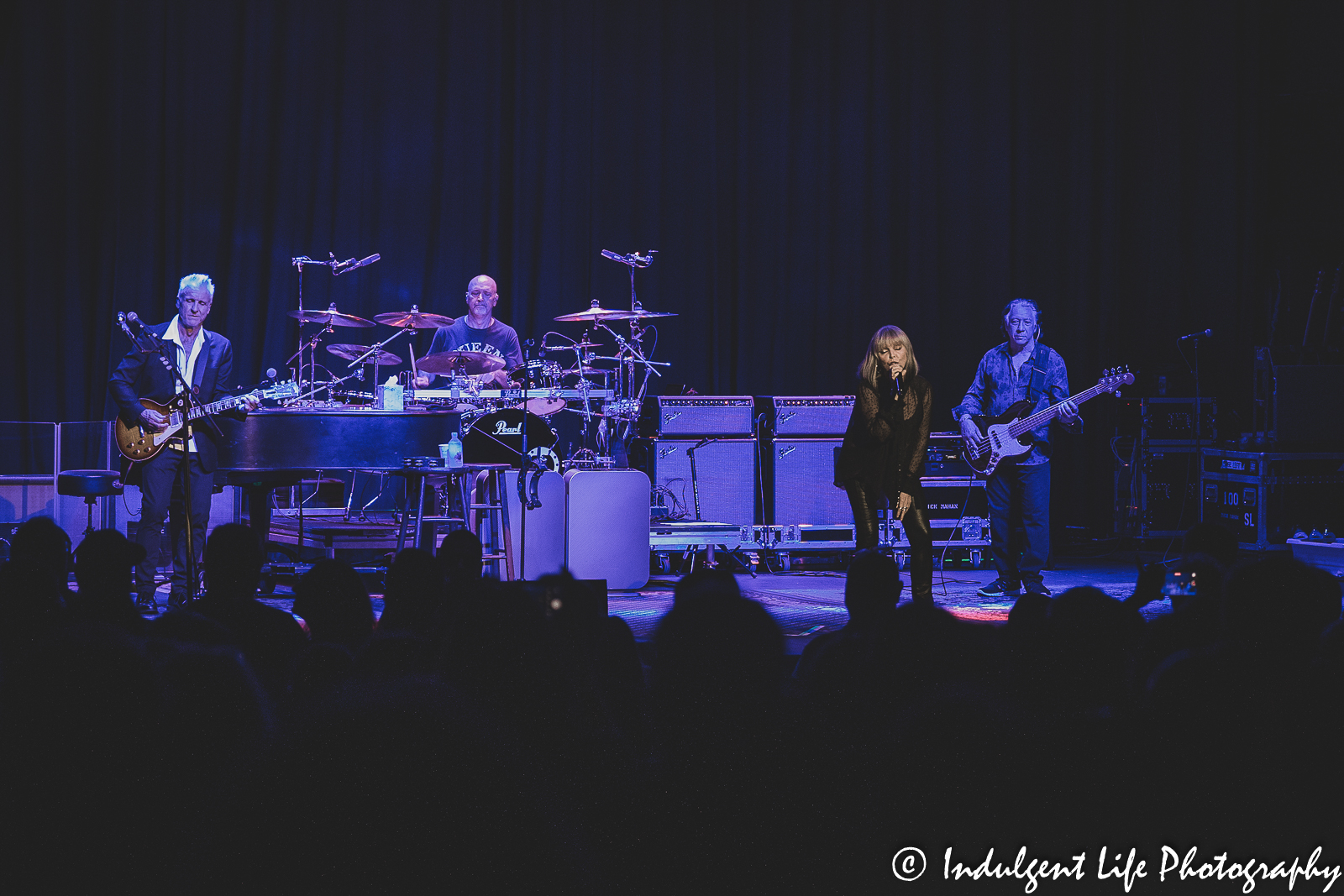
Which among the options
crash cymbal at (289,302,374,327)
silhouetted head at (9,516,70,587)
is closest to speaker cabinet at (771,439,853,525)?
crash cymbal at (289,302,374,327)

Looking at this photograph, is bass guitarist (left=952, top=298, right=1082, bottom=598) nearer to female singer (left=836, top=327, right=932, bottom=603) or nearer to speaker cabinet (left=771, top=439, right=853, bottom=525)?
female singer (left=836, top=327, right=932, bottom=603)

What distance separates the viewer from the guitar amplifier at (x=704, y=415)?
27.8 ft

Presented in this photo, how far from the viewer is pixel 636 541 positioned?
7.25 m

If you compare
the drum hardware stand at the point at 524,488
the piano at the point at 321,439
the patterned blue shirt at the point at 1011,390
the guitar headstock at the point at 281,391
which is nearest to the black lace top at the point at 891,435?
the patterned blue shirt at the point at 1011,390

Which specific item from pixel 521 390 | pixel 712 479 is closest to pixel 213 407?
pixel 521 390

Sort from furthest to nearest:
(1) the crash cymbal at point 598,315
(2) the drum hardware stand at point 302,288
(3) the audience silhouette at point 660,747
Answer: (2) the drum hardware stand at point 302,288
(1) the crash cymbal at point 598,315
(3) the audience silhouette at point 660,747

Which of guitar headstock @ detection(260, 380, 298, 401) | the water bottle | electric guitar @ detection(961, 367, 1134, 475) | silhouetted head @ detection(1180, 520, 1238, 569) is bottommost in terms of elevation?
silhouetted head @ detection(1180, 520, 1238, 569)

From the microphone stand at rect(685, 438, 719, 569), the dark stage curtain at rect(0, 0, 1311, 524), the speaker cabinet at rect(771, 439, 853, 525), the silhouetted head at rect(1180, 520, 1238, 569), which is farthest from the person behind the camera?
the dark stage curtain at rect(0, 0, 1311, 524)

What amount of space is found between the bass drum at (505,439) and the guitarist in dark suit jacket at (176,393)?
50.1 inches

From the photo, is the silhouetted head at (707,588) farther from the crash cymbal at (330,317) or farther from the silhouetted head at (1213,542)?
the crash cymbal at (330,317)

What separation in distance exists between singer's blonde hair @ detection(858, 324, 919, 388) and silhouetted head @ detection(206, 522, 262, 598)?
381cm

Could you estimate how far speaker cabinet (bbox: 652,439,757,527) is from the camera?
8508 mm

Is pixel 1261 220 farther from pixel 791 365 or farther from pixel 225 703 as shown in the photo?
pixel 225 703

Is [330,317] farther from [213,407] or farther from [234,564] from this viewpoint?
[234,564]
